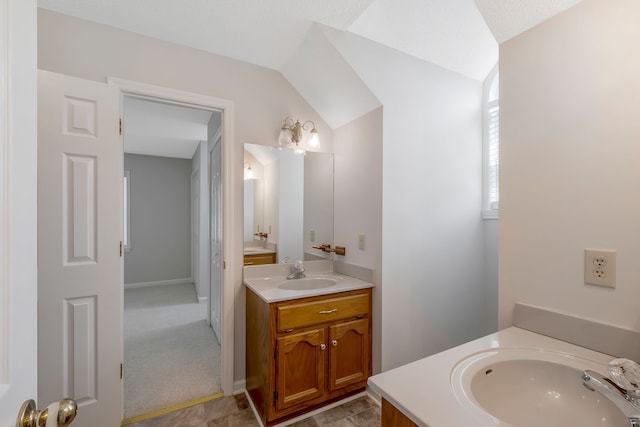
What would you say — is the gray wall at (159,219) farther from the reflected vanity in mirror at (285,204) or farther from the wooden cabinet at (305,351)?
the wooden cabinet at (305,351)

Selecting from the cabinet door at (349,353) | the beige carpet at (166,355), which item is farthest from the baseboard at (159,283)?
the cabinet door at (349,353)

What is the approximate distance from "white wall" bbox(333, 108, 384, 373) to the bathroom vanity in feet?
0.52

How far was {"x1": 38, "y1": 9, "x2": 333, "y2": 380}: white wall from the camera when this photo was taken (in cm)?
160

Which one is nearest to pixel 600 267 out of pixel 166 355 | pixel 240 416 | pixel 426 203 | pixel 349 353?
pixel 426 203

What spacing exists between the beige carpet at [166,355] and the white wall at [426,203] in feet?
5.05

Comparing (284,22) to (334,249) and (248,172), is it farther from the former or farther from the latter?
(334,249)

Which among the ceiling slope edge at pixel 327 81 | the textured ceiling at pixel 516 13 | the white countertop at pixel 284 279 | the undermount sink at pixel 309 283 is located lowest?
the undermount sink at pixel 309 283

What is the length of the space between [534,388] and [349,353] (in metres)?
1.20

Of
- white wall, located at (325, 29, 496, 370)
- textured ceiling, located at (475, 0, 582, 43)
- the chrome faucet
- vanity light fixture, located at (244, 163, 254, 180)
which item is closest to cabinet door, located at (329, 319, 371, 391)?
white wall, located at (325, 29, 496, 370)

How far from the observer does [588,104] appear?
1.00 m

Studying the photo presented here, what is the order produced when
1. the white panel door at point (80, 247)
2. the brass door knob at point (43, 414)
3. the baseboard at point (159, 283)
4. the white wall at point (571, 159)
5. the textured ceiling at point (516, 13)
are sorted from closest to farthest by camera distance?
the brass door knob at point (43, 414) → the white wall at point (571, 159) → the textured ceiling at point (516, 13) → the white panel door at point (80, 247) → the baseboard at point (159, 283)

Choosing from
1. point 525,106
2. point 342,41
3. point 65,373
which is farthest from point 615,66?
point 65,373

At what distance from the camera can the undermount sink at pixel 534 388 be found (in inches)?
32.0

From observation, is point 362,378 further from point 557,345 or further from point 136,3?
point 136,3
